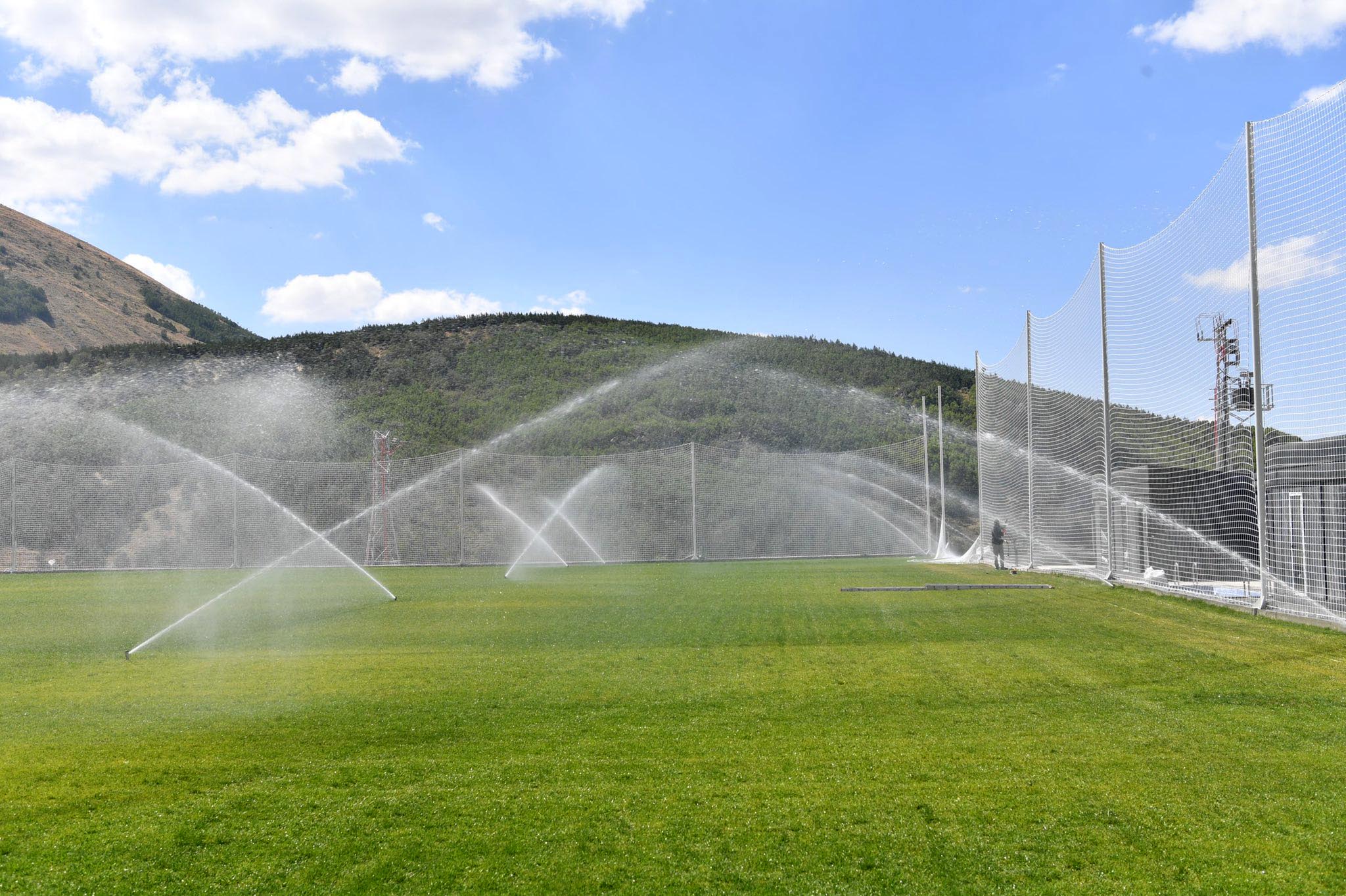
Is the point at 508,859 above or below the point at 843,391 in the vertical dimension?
below

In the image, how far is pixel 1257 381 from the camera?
12.5 m

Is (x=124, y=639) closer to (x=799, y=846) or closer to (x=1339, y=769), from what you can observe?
(x=799, y=846)

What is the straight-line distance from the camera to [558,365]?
70.8 meters

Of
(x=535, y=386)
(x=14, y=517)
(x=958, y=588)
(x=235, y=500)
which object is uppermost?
(x=535, y=386)

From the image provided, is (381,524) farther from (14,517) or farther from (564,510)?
(14,517)

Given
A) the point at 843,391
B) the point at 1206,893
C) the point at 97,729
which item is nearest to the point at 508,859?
the point at 1206,893

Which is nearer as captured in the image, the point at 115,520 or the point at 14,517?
the point at 14,517

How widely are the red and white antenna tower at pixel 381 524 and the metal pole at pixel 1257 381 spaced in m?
24.9

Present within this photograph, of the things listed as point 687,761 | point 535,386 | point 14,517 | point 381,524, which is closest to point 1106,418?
point 687,761

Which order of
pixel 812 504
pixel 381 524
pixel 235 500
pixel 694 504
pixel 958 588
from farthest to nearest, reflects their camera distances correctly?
pixel 812 504 < pixel 381 524 < pixel 694 504 < pixel 235 500 < pixel 958 588

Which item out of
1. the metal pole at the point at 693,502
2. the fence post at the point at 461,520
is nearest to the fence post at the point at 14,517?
the fence post at the point at 461,520

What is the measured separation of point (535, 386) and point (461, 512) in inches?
1351

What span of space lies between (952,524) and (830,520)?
5.39m

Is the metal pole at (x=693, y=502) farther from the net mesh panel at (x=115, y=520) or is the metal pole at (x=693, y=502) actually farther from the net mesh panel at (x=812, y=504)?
the net mesh panel at (x=115, y=520)
